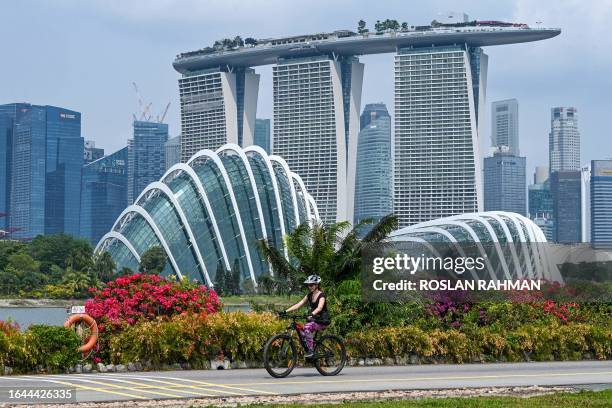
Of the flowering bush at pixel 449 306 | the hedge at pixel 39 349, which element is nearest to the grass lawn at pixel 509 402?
the hedge at pixel 39 349

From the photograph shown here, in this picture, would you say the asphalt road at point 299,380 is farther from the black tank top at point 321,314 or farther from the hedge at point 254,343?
the black tank top at point 321,314

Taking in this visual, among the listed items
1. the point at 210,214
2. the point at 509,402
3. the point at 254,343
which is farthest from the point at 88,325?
the point at 210,214

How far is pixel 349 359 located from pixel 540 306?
5546mm

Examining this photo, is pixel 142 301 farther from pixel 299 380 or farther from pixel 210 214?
pixel 210 214

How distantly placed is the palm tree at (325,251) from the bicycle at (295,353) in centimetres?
762

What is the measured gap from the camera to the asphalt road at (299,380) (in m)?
20.2

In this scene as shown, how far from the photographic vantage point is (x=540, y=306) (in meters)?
29.6

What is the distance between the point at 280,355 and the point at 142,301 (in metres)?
5.34

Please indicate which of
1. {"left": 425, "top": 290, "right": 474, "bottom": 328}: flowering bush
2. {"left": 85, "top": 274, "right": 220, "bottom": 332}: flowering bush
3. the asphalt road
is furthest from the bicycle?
{"left": 425, "top": 290, "right": 474, "bottom": 328}: flowering bush

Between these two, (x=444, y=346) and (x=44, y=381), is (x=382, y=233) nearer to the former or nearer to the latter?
(x=444, y=346)

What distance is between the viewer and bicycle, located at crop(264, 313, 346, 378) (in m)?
22.9

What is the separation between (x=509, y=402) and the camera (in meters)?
18.6

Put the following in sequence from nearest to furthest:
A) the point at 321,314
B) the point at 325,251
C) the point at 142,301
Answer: the point at 321,314, the point at 142,301, the point at 325,251

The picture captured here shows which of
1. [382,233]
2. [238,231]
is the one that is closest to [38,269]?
[238,231]
